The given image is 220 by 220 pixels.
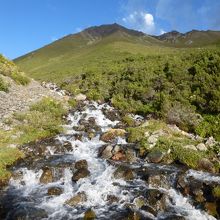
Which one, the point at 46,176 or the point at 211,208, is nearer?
the point at 211,208

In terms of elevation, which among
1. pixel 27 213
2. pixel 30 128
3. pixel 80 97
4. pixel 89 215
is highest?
pixel 80 97

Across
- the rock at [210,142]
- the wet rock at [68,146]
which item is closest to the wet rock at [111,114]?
the wet rock at [68,146]

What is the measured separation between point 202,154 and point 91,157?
7.67 metres

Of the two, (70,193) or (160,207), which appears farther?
(70,193)

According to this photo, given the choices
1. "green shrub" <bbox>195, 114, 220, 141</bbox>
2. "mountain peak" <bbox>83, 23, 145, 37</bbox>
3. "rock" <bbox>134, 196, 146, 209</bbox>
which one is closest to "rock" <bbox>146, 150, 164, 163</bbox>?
"rock" <bbox>134, 196, 146, 209</bbox>

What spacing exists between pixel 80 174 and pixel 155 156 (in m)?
5.46

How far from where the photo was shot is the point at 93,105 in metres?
40.5

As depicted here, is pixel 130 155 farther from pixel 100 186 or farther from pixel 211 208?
pixel 211 208

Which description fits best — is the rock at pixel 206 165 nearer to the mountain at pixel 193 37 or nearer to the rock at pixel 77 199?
the rock at pixel 77 199

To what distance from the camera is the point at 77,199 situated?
1997 centimetres

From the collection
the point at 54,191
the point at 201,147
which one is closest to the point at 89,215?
the point at 54,191

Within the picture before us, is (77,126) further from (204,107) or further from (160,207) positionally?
(160,207)

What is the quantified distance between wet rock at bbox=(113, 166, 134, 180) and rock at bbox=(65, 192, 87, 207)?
2903mm

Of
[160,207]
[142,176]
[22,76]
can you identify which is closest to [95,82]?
[22,76]
